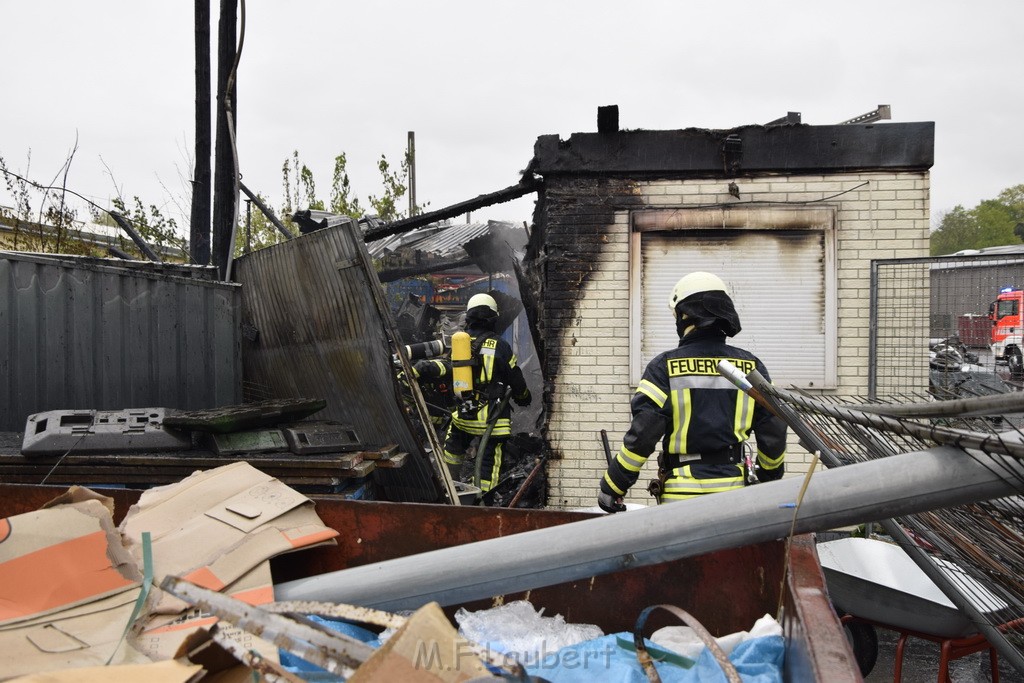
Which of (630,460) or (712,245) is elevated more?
(712,245)

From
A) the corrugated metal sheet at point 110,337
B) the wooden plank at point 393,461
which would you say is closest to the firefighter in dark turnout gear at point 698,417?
the wooden plank at point 393,461

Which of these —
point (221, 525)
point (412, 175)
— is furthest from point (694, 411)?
point (412, 175)

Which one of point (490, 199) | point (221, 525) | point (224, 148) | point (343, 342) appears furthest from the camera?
point (224, 148)

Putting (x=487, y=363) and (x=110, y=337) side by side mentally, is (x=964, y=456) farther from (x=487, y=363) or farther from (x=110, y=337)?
(x=110, y=337)

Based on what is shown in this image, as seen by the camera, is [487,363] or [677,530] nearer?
[677,530]

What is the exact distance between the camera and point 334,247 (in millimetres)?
4383

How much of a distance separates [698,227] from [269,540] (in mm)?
4594

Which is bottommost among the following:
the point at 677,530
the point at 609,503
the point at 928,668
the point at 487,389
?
the point at 928,668

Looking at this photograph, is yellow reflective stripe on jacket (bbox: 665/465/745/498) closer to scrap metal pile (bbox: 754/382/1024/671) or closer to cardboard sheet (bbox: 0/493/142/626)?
scrap metal pile (bbox: 754/382/1024/671)

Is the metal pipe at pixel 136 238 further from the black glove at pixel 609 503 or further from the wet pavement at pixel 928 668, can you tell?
the wet pavement at pixel 928 668

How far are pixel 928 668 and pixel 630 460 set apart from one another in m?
2.27

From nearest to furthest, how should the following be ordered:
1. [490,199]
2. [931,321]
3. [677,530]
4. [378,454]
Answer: [677,530]
[378,454]
[931,321]
[490,199]

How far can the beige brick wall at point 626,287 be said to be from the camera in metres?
5.86

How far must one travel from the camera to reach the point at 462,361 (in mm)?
5848
